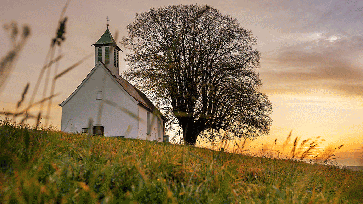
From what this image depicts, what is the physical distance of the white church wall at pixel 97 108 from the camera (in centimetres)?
2450

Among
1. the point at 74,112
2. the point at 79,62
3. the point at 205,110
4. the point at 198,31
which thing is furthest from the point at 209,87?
the point at 79,62

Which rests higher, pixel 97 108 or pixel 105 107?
pixel 105 107

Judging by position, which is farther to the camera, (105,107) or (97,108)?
(105,107)

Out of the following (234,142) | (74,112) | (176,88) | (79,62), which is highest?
(176,88)

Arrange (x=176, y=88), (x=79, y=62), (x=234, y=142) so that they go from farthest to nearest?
(x=176, y=88), (x=234, y=142), (x=79, y=62)

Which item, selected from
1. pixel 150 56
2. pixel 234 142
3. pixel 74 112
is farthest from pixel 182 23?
pixel 234 142

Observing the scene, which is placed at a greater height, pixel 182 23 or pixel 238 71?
pixel 182 23

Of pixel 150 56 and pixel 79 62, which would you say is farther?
pixel 150 56

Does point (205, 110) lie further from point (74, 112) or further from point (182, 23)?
point (74, 112)

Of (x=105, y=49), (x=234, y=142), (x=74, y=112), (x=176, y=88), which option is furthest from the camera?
(x=105, y=49)

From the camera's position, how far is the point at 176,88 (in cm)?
2434

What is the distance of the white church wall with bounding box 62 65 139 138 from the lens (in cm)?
2450

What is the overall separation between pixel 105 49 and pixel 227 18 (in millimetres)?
12142

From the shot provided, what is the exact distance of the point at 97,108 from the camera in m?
24.5
